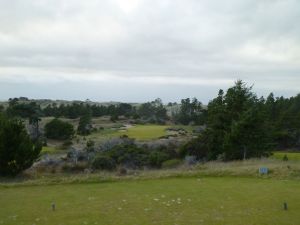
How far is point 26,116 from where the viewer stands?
284ft

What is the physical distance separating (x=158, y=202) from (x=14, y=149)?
12483 mm

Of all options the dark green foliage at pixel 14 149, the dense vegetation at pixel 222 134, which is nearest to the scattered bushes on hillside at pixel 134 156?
the dense vegetation at pixel 222 134

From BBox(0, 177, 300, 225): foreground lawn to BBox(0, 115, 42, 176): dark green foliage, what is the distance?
4848 millimetres

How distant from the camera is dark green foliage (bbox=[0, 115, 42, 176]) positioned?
22.2m

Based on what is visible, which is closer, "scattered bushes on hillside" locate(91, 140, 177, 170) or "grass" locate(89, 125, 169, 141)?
"scattered bushes on hillside" locate(91, 140, 177, 170)

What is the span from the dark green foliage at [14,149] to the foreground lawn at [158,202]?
4.85m

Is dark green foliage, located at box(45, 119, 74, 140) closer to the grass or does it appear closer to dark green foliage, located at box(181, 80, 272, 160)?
the grass

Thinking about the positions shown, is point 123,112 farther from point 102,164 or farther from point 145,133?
point 102,164

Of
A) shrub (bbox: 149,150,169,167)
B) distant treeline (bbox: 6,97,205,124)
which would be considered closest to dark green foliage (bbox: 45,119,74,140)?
distant treeline (bbox: 6,97,205,124)

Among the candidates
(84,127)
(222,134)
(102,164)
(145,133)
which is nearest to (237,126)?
(222,134)

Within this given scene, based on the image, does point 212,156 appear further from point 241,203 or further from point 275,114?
point 275,114

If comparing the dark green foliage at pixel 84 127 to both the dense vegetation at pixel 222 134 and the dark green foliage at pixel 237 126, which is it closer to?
the dense vegetation at pixel 222 134

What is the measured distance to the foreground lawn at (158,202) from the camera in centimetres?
1123

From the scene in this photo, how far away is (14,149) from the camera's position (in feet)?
74.3
